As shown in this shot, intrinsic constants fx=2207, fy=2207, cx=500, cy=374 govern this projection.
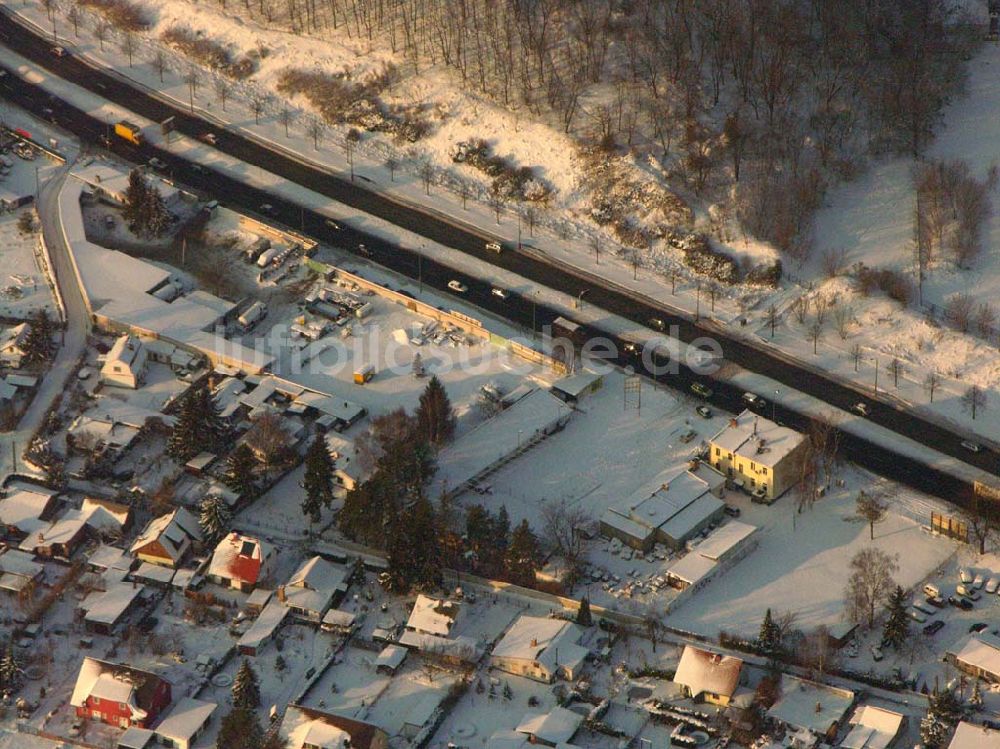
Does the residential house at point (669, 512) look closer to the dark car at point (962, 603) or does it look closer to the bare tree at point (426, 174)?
the dark car at point (962, 603)

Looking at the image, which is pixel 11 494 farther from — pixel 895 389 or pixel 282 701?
pixel 895 389

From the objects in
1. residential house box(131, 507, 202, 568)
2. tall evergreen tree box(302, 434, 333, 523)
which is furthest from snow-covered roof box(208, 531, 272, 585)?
tall evergreen tree box(302, 434, 333, 523)

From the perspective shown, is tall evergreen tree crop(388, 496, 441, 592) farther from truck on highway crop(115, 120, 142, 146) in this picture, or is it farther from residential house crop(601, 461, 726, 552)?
truck on highway crop(115, 120, 142, 146)

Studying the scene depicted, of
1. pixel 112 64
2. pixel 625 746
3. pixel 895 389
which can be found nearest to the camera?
pixel 625 746

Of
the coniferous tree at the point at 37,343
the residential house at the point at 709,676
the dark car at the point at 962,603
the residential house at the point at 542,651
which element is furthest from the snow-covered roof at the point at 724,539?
the coniferous tree at the point at 37,343

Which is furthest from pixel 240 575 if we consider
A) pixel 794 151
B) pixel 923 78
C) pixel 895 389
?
pixel 923 78
